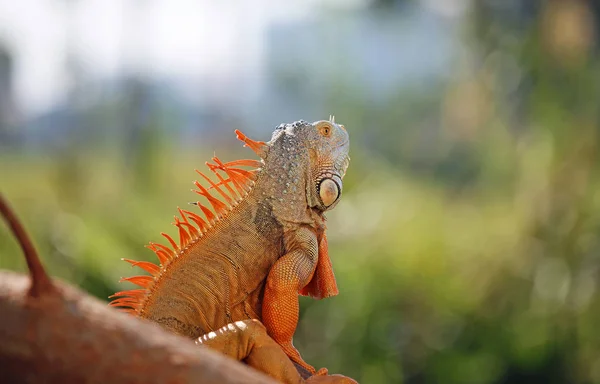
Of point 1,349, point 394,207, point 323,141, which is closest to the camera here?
point 1,349

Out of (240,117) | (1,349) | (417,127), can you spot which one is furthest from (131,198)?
(417,127)

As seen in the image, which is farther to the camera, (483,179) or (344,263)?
(483,179)

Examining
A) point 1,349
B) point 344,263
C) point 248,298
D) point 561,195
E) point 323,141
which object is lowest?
point 344,263

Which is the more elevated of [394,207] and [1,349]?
[1,349]

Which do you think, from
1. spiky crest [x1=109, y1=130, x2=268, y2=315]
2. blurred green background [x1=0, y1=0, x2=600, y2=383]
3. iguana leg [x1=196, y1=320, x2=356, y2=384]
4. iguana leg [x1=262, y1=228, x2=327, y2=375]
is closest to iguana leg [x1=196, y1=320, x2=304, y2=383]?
iguana leg [x1=196, y1=320, x2=356, y2=384]

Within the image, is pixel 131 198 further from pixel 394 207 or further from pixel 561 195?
pixel 561 195

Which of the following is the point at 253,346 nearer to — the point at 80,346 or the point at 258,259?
the point at 258,259

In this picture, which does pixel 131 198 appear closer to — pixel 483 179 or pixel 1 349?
pixel 483 179

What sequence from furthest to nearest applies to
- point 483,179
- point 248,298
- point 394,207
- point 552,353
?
point 483,179
point 394,207
point 552,353
point 248,298
